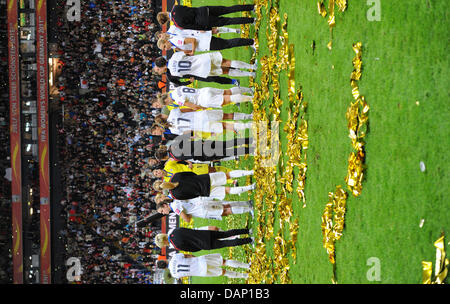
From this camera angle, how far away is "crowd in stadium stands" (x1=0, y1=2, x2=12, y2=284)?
11.0 m

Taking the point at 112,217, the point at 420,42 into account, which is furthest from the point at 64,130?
the point at 420,42

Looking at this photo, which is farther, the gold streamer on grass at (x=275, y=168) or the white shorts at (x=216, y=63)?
the white shorts at (x=216, y=63)

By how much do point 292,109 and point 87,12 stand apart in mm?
10263

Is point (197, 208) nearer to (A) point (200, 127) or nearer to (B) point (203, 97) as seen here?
A: (A) point (200, 127)

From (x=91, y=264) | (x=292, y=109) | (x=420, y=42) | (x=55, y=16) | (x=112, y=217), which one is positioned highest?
(x=55, y=16)

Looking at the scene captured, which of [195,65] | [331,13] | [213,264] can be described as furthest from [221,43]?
[213,264]

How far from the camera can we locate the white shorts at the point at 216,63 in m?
6.39

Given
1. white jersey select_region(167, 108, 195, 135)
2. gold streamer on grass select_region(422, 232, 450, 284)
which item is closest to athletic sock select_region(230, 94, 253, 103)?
white jersey select_region(167, 108, 195, 135)

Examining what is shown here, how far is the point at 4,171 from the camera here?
1123cm

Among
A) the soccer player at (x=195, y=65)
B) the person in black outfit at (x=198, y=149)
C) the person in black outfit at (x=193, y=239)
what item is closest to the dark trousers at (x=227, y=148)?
the person in black outfit at (x=198, y=149)

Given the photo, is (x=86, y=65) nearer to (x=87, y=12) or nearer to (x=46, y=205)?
(x=87, y=12)

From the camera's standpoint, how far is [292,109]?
4863 millimetres

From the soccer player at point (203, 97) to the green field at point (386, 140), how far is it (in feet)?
7.16

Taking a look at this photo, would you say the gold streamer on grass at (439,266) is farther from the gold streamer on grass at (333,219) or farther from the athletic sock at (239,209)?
the athletic sock at (239,209)
